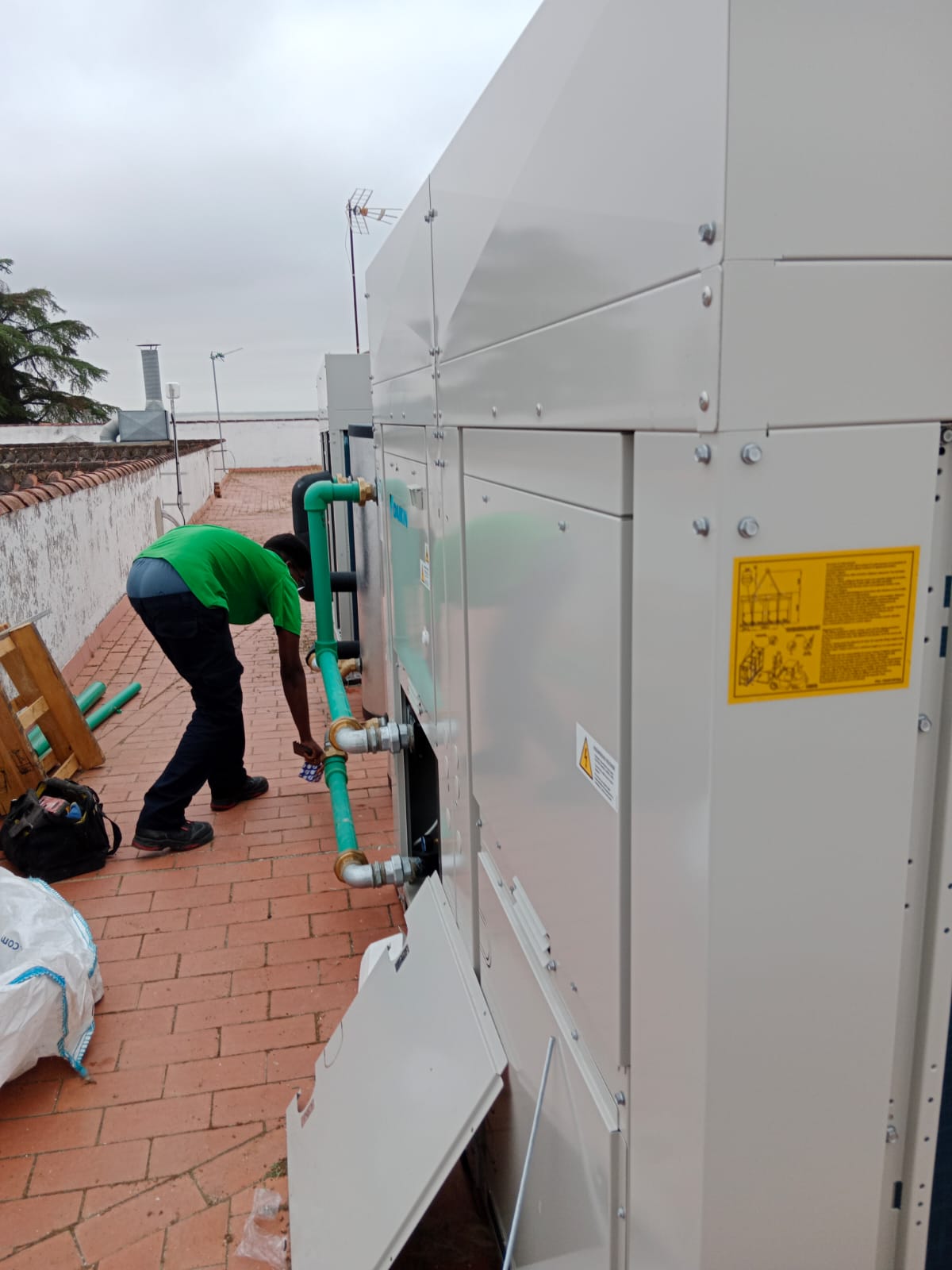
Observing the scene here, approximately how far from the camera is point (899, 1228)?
3.51 feet

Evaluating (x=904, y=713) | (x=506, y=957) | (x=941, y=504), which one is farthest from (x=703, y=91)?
(x=506, y=957)

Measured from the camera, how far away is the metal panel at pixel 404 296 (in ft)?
7.14

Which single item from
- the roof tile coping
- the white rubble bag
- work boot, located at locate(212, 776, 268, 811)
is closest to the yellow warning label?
the white rubble bag

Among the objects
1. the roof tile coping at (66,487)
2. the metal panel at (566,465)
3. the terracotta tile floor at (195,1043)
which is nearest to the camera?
the metal panel at (566,465)

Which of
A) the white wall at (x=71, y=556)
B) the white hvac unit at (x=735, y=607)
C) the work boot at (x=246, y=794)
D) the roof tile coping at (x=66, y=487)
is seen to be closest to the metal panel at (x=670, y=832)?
the white hvac unit at (x=735, y=607)

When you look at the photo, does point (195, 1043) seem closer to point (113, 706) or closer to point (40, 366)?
point (113, 706)

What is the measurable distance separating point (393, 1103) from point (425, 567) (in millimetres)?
1269

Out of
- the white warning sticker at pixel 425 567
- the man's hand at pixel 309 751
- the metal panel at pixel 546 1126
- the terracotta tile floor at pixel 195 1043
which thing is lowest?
the terracotta tile floor at pixel 195 1043

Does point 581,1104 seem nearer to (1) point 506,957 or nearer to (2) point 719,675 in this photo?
(1) point 506,957

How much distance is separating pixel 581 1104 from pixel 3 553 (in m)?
5.81

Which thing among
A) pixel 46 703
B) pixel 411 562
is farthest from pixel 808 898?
pixel 46 703

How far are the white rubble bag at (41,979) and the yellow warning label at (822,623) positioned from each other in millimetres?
2554

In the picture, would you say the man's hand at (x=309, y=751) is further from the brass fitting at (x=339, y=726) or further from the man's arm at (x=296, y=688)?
the brass fitting at (x=339, y=726)

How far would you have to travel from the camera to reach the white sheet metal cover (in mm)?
1792
